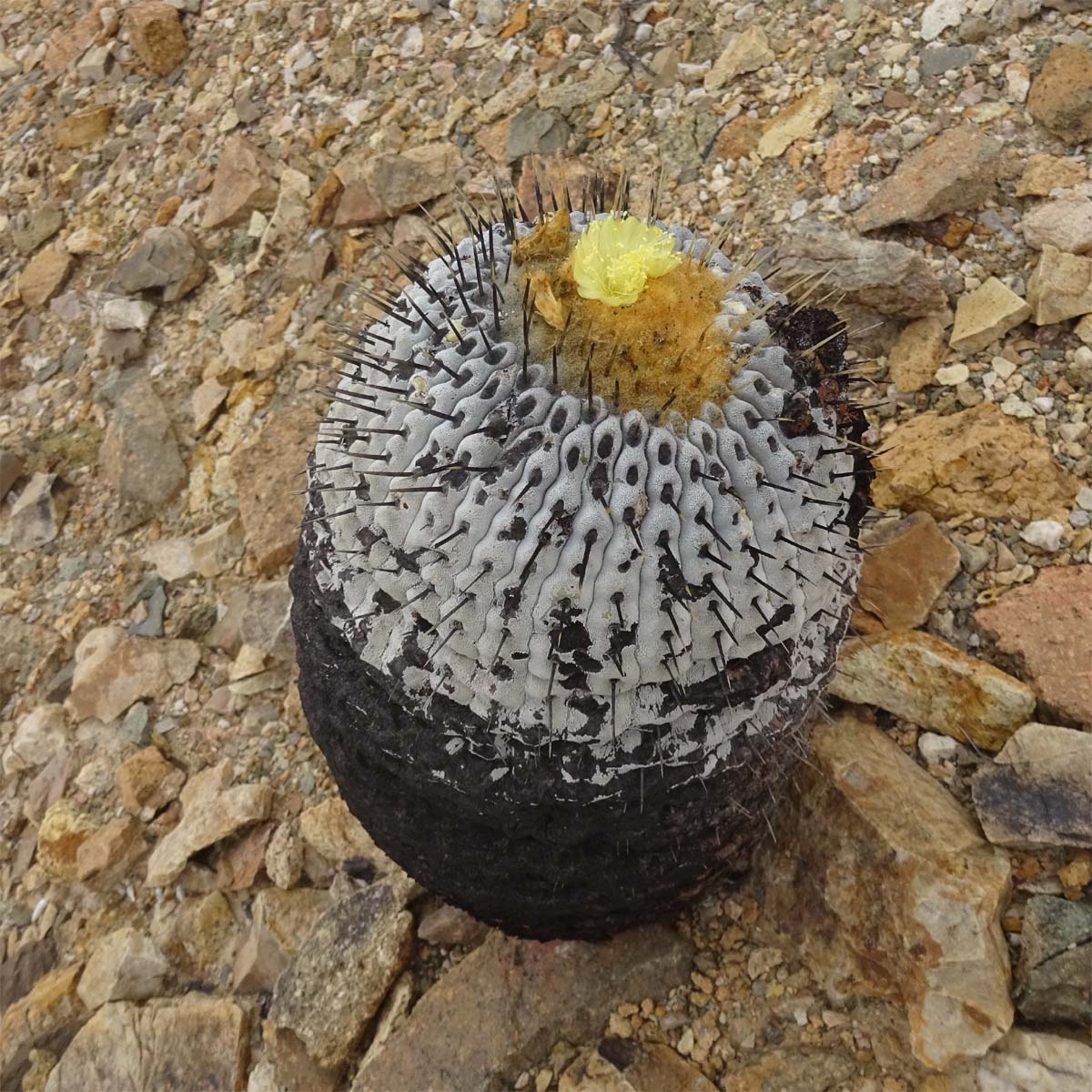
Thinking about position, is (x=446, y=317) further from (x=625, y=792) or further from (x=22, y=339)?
(x=22, y=339)

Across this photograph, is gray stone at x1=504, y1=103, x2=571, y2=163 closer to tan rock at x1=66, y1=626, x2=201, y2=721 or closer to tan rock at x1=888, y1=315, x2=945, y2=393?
tan rock at x1=888, y1=315, x2=945, y2=393

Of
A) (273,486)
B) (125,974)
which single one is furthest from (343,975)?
(273,486)

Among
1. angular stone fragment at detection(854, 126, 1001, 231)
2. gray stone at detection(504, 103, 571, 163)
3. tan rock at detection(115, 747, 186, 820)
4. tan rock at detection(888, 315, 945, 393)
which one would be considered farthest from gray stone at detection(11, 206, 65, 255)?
tan rock at detection(888, 315, 945, 393)

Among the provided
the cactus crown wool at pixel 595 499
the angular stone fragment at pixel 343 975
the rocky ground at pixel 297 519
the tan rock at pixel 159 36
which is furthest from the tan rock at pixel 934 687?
the tan rock at pixel 159 36

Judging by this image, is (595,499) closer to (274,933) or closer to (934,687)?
(934,687)

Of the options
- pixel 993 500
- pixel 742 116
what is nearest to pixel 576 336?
pixel 993 500

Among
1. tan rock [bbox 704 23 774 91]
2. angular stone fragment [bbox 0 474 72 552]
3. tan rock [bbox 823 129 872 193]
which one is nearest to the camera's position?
tan rock [bbox 823 129 872 193]
